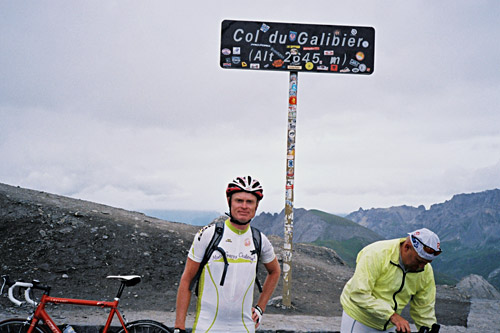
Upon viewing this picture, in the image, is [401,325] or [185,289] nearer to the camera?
[185,289]

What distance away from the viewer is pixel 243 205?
369cm

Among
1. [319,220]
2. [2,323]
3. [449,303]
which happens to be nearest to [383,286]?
[2,323]

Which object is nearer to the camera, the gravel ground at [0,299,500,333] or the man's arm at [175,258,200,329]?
the man's arm at [175,258,200,329]

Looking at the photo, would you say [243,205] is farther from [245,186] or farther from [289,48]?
[289,48]

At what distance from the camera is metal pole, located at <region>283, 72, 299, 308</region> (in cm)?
→ 1039

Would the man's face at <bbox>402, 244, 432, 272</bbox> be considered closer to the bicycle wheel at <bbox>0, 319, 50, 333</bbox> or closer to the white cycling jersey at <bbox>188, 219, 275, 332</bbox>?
the white cycling jersey at <bbox>188, 219, 275, 332</bbox>

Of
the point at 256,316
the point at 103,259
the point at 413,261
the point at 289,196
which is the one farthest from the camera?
the point at 103,259

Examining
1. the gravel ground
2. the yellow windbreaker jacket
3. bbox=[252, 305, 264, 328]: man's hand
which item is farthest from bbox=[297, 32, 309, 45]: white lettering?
bbox=[252, 305, 264, 328]: man's hand

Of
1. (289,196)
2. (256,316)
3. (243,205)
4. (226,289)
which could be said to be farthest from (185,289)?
(289,196)

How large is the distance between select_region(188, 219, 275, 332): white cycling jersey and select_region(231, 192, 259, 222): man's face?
207mm

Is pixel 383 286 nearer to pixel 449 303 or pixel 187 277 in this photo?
pixel 187 277

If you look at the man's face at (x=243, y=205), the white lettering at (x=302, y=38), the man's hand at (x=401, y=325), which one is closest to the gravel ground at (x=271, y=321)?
the man's hand at (x=401, y=325)

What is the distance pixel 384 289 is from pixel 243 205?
5.87 feet

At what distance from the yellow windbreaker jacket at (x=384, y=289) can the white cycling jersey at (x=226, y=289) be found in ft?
3.73
